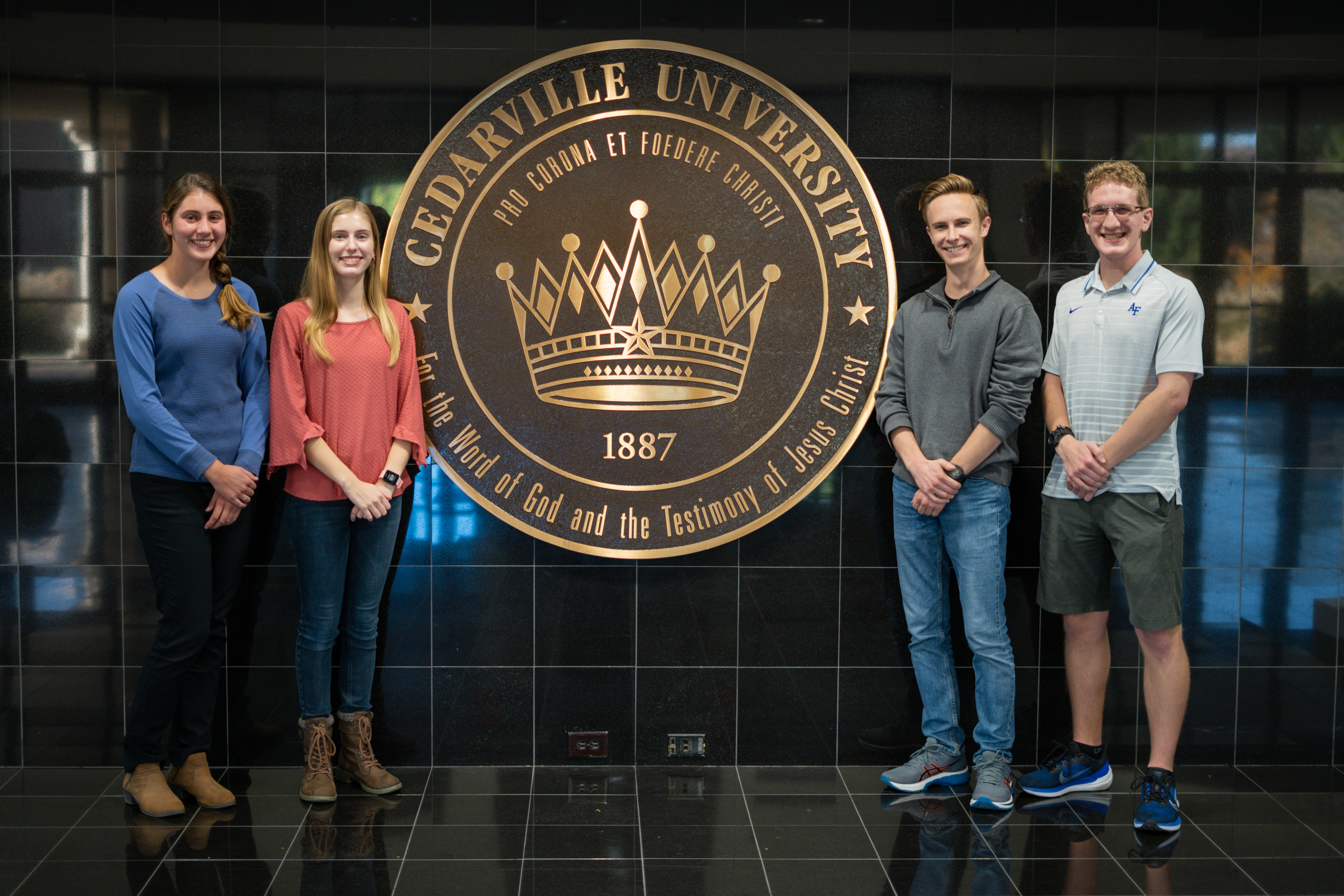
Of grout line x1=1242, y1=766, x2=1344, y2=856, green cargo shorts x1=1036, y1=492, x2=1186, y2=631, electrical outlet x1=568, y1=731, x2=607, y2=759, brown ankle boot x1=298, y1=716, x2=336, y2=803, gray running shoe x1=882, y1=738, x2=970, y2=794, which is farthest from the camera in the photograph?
electrical outlet x1=568, y1=731, x2=607, y2=759

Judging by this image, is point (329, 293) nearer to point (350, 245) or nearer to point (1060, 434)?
point (350, 245)

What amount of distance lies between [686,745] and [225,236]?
2159 millimetres

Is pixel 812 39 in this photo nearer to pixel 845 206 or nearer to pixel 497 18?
pixel 845 206

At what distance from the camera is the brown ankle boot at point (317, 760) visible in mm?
3139

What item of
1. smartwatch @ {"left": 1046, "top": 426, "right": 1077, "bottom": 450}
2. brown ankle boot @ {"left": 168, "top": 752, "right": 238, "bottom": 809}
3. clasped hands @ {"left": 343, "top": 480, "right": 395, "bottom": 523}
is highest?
smartwatch @ {"left": 1046, "top": 426, "right": 1077, "bottom": 450}

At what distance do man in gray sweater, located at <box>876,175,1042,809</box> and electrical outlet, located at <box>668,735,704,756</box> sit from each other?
0.60 m

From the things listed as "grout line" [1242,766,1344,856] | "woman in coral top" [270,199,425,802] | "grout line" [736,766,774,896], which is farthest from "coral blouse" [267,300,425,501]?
"grout line" [1242,766,1344,856]

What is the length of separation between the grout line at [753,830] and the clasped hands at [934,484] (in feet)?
3.43

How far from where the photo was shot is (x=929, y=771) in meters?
Answer: 3.25

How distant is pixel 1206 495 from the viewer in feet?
11.4

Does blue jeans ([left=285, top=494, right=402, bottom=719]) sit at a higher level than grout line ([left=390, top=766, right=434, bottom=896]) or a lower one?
higher

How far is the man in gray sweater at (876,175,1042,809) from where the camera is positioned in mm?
3107

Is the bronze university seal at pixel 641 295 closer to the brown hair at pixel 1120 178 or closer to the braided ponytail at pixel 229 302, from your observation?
the braided ponytail at pixel 229 302

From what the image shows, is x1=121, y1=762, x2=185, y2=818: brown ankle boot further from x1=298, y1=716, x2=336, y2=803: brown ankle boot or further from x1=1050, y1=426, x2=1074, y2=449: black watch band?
x1=1050, y1=426, x2=1074, y2=449: black watch band
